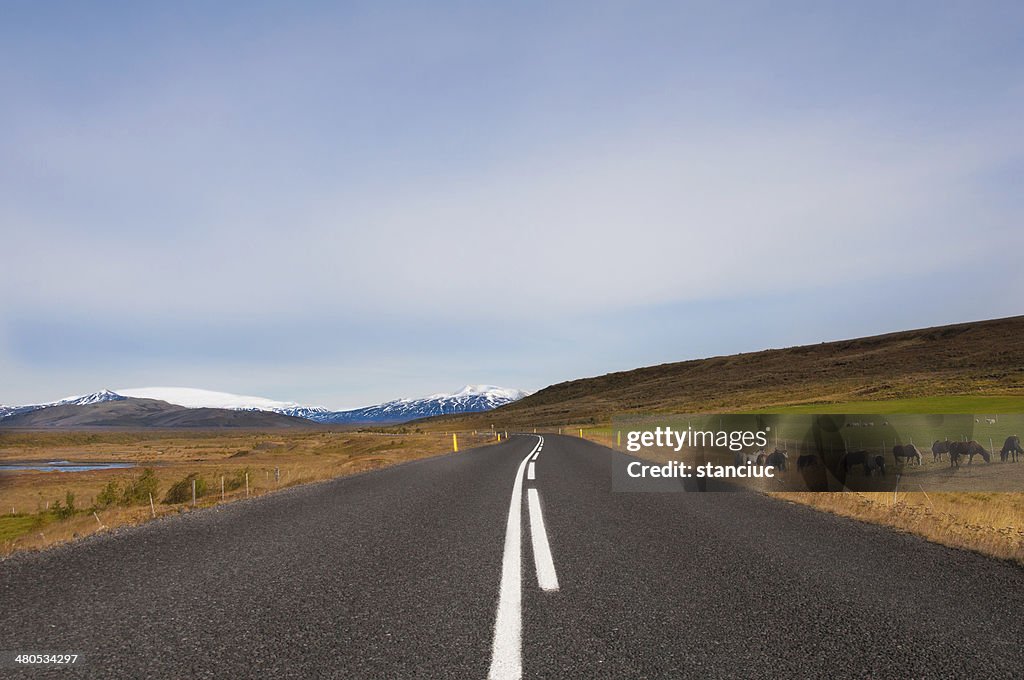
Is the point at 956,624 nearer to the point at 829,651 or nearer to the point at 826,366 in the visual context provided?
the point at 829,651

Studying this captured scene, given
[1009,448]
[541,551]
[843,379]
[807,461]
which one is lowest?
[1009,448]

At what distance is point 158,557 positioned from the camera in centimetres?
697

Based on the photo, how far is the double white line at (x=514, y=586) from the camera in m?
3.71

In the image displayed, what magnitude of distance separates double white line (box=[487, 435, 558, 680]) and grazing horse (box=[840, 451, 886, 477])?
7.27 m

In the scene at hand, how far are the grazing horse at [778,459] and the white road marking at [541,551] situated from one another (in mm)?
7427

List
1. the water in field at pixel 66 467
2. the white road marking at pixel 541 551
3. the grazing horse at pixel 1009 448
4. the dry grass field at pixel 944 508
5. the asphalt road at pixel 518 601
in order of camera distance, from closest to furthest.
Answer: the asphalt road at pixel 518 601 < the white road marking at pixel 541 551 < the dry grass field at pixel 944 508 < the grazing horse at pixel 1009 448 < the water in field at pixel 66 467

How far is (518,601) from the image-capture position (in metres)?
4.98

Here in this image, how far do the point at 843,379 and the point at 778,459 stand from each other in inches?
4233

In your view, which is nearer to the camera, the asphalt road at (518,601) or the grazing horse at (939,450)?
the asphalt road at (518,601)

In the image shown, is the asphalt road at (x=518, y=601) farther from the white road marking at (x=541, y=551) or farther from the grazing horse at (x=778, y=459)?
the grazing horse at (x=778, y=459)

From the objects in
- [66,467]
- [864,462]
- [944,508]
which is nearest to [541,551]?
[944,508]

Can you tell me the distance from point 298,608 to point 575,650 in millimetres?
2406
